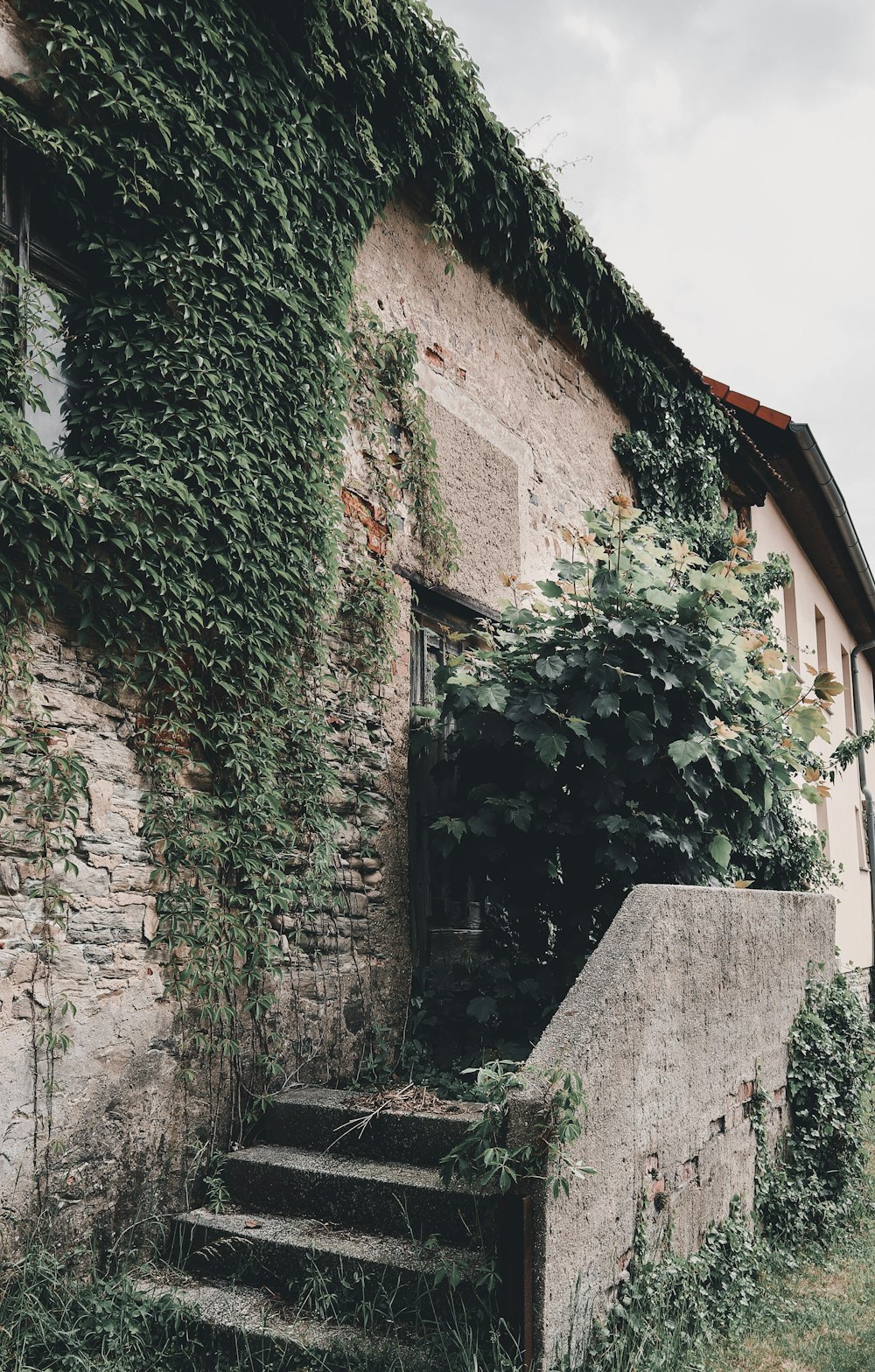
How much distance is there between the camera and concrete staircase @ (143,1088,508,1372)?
276 cm

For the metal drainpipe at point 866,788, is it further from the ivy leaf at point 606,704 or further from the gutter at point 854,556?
the ivy leaf at point 606,704

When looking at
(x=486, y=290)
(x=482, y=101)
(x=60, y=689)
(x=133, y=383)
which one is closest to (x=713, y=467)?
(x=486, y=290)

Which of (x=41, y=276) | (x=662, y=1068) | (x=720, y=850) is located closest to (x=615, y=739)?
(x=720, y=850)

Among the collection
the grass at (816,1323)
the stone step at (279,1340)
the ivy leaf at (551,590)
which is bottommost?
the grass at (816,1323)

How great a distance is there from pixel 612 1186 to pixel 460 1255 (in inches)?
19.9

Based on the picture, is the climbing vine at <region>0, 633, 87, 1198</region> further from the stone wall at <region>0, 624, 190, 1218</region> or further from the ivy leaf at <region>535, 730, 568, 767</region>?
the ivy leaf at <region>535, 730, 568, 767</region>

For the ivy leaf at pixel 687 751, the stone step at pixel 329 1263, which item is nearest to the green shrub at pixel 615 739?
the ivy leaf at pixel 687 751

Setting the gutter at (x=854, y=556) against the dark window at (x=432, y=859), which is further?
the gutter at (x=854, y=556)

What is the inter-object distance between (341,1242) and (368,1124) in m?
0.47

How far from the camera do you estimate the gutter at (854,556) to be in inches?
438

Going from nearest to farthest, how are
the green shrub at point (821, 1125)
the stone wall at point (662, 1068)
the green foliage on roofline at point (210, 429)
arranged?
the stone wall at point (662, 1068) → the green foliage on roofline at point (210, 429) → the green shrub at point (821, 1125)

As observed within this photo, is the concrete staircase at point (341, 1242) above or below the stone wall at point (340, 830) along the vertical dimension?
below

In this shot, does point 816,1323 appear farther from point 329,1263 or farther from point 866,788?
point 866,788

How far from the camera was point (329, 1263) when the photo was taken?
3.03m
